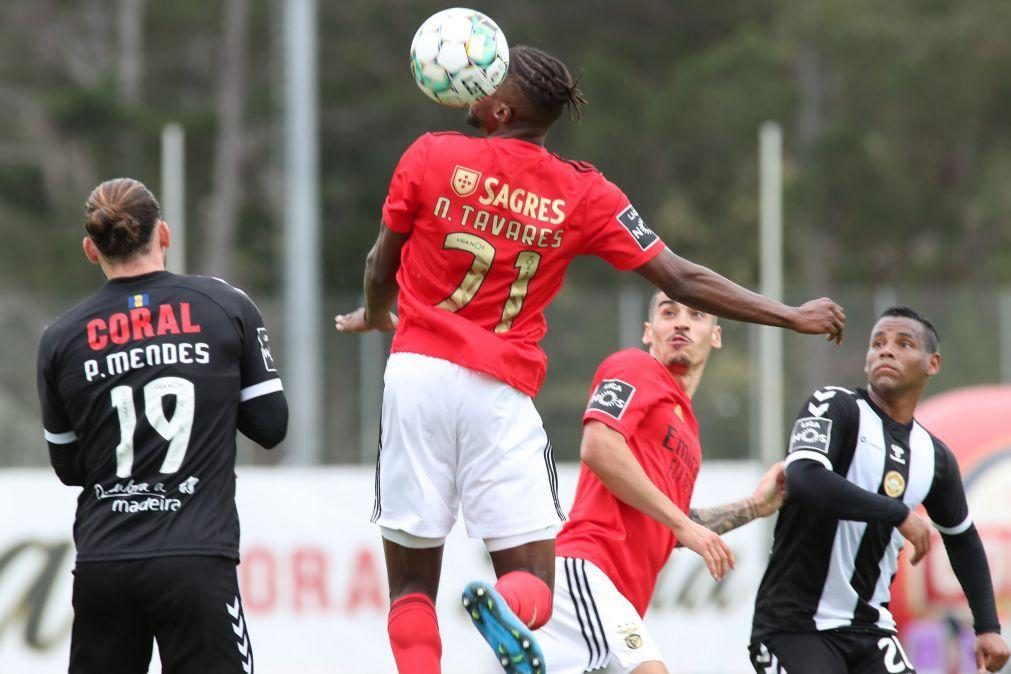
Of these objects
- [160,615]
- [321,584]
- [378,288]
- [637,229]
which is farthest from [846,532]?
[321,584]

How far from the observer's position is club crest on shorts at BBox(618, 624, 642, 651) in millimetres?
5945

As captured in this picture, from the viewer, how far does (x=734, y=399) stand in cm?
1992

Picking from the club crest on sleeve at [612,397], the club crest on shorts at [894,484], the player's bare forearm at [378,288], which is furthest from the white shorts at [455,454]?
the club crest on shorts at [894,484]

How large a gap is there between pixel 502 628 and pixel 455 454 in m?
0.66

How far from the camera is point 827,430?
20.1 feet

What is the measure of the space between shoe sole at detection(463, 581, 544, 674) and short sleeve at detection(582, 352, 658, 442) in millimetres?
1224

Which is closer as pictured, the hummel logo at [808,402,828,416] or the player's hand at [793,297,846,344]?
the player's hand at [793,297,846,344]

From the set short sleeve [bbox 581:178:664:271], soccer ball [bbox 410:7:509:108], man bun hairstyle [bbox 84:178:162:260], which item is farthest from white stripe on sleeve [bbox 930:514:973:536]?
man bun hairstyle [bbox 84:178:162:260]

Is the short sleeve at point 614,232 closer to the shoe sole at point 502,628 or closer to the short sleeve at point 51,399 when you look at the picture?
the shoe sole at point 502,628

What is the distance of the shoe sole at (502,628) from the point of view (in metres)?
4.84

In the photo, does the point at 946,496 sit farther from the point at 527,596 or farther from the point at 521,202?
the point at 521,202

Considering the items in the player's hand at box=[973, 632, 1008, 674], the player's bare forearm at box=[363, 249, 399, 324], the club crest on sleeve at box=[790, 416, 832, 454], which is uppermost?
the player's bare forearm at box=[363, 249, 399, 324]

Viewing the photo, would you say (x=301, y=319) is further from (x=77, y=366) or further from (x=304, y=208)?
(x=77, y=366)

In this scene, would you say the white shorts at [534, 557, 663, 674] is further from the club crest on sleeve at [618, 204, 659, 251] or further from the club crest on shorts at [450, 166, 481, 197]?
the club crest on shorts at [450, 166, 481, 197]
